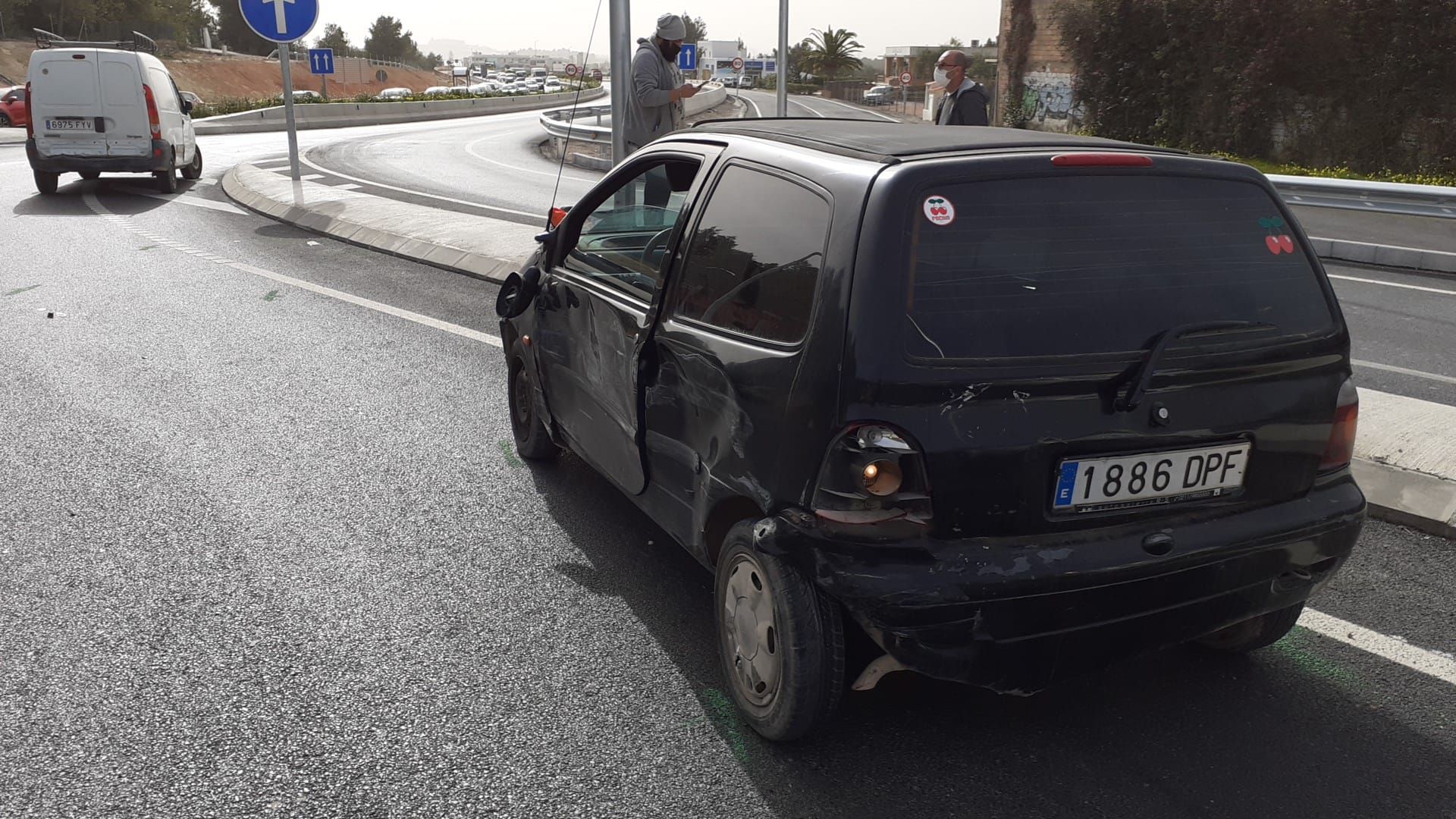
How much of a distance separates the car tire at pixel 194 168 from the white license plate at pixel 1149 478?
17.8 meters

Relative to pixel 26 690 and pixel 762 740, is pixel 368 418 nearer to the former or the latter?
pixel 26 690

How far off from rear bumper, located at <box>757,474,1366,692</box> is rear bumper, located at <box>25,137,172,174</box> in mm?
15813

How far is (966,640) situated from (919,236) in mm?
982

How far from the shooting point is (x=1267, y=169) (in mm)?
21125

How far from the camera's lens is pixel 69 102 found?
1574 cm

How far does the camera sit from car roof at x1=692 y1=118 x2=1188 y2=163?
124 inches

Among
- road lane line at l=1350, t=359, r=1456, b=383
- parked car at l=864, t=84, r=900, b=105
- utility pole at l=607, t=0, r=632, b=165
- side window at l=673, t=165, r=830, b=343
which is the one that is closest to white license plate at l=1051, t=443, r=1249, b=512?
side window at l=673, t=165, r=830, b=343

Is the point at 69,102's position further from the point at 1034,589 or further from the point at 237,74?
the point at 237,74

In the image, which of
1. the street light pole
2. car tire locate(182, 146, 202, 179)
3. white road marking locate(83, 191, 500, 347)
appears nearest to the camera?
white road marking locate(83, 191, 500, 347)

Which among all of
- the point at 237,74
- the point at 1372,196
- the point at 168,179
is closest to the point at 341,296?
the point at 168,179

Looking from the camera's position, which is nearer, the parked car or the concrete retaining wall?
the concrete retaining wall

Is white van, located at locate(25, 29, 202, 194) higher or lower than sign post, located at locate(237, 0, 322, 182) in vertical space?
lower

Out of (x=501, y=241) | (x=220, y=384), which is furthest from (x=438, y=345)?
(x=501, y=241)

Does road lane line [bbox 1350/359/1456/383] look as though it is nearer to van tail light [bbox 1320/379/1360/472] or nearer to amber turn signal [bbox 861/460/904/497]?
van tail light [bbox 1320/379/1360/472]
